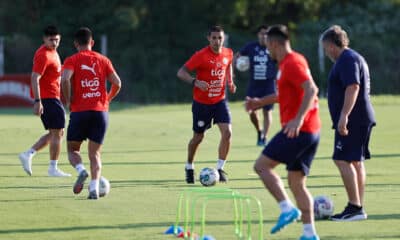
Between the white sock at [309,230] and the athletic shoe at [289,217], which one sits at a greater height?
the athletic shoe at [289,217]

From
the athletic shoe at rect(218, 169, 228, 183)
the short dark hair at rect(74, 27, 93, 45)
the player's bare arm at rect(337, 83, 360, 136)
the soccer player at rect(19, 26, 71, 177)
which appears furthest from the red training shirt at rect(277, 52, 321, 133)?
the soccer player at rect(19, 26, 71, 177)

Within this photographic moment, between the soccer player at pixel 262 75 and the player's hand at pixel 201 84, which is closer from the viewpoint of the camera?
the player's hand at pixel 201 84

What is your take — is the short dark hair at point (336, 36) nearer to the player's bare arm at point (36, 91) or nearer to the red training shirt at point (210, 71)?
the red training shirt at point (210, 71)

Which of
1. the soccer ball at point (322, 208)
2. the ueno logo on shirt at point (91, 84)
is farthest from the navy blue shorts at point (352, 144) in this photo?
the ueno logo on shirt at point (91, 84)

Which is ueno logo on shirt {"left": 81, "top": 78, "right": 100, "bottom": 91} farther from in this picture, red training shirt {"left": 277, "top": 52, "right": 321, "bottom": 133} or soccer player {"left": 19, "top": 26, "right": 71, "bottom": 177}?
red training shirt {"left": 277, "top": 52, "right": 321, "bottom": 133}

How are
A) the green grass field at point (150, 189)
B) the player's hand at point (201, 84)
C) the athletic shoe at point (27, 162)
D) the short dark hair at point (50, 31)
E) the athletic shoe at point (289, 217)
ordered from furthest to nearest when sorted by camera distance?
the athletic shoe at point (27, 162) → the short dark hair at point (50, 31) → the player's hand at point (201, 84) → the green grass field at point (150, 189) → the athletic shoe at point (289, 217)

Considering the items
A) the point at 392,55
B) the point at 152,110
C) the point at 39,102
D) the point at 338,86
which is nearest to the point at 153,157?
the point at 39,102

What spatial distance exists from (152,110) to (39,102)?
1885 cm

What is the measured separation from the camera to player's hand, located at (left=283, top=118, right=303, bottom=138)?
32.1ft

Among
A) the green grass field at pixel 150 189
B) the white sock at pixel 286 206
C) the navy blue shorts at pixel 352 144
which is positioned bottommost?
the green grass field at pixel 150 189

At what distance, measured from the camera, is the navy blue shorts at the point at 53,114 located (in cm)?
1619

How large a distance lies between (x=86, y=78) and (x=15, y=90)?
947 inches

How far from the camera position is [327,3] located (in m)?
53.1

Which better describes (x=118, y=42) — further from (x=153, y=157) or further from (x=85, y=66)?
(x=85, y=66)
